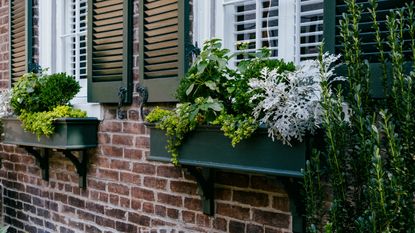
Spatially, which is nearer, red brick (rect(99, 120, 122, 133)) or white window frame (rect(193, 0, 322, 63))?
white window frame (rect(193, 0, 322, 63))

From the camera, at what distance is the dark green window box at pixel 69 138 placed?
12.8 feet

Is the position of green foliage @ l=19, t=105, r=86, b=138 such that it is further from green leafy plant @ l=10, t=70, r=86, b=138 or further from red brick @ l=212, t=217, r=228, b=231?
red brick @ l=212, t=217, r=228, b=231

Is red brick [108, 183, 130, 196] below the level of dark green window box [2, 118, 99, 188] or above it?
below

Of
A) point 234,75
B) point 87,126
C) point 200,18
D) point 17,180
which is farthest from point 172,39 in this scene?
point 17,180

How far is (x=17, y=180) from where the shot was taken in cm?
518

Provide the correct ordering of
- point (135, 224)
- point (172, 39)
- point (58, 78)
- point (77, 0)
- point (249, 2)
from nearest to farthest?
1. point (249, 2)
2. point (172, 39)
3. point (135, 224)
4. point (58, 78)
5. point (77, 0)

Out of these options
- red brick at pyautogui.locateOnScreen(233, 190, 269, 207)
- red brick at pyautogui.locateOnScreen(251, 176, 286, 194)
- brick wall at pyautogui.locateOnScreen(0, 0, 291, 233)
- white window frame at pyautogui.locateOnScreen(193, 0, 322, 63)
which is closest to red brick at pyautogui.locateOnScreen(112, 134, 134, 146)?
brick wall at pyautogui.locateOnScreen(0, 0, 291, 233)

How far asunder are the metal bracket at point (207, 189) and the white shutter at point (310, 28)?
89 cm

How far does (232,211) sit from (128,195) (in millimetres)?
1051

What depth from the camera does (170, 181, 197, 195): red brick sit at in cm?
329

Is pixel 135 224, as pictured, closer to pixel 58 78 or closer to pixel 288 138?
pixel 58 78

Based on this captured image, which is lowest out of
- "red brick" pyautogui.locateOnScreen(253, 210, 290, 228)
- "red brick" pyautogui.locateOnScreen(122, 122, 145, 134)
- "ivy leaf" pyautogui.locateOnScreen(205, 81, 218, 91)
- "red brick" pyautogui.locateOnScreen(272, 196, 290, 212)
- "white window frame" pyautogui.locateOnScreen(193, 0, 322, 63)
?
"red brick" pyautogui.locateOnScreen(253, 210, 290, 228)

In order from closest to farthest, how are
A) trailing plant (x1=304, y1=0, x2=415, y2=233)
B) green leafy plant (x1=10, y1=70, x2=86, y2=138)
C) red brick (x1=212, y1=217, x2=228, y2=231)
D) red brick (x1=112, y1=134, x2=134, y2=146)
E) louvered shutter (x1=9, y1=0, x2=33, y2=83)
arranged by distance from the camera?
trailing plant (x1=304, y1=0, x2=415, y2=233)
red brick (x1=212, y1=217, x2=228, y2=231)
red brick (x1=112, y1=134, x2=134, y2=146)
green leafy plant (x1=10, y1=70, x2=86, y2=138)
louvered shutter (x1=9, y1=0, x2=33, y2=83)

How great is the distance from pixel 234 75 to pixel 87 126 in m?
1.69
